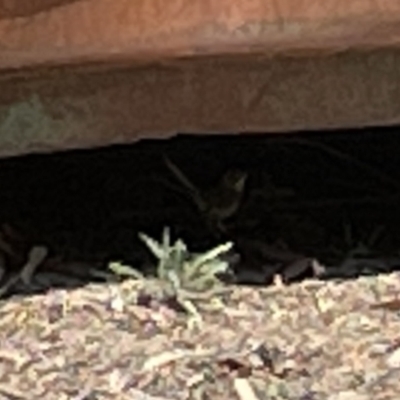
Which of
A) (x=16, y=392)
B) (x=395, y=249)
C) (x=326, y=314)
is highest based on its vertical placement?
(x=395, y=249)

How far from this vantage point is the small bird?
87.1 inches

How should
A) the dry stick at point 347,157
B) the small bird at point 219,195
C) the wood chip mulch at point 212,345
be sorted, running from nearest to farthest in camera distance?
the wood chip mulch at point 212,345
the small bird at point 219,195
the dry stick at point 347,157

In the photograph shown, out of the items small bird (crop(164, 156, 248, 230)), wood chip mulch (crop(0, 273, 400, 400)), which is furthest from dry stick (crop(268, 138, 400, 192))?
wood chip mulch (crop(0, 273, 400, 400))

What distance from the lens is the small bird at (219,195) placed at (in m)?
2.21

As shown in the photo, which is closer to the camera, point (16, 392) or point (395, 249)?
point (16, 392)

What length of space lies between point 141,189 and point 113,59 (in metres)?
0.56

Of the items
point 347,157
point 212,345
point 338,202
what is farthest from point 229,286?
point 347,157

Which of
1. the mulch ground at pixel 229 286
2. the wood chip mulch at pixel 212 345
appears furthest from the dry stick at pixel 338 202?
the wood chip mulch at pixel 212 345

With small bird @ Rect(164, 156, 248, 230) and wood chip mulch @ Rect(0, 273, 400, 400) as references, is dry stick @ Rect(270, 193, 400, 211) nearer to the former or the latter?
small bird @ Rect(164, 156, 248, 230)

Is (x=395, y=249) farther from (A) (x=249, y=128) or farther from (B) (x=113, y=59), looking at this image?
(B) (x=113, y=59)

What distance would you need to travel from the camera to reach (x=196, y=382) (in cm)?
179

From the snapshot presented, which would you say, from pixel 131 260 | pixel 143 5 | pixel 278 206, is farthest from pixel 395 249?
pixel 143 5

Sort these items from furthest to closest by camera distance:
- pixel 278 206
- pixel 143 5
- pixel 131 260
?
pixel 278 206
pixel 131 260
pixel 143 5

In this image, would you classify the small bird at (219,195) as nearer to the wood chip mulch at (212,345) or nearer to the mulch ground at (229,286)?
the mulch ground at (229,286)
